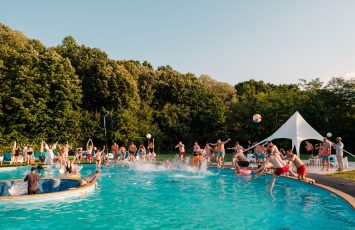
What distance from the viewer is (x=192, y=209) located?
38.9 ft

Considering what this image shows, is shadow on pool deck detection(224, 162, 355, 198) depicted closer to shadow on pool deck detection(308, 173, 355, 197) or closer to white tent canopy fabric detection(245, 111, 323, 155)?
shadow on pool deck detection(308, 173, 355, 197)

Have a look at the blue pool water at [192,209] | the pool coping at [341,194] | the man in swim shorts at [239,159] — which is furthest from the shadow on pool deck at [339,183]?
the man in swim shorts at [239,159]

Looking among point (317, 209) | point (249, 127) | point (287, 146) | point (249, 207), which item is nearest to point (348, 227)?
point (317, 209)

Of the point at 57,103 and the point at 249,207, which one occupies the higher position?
the point at 57,103

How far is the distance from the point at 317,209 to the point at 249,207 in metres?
2.33

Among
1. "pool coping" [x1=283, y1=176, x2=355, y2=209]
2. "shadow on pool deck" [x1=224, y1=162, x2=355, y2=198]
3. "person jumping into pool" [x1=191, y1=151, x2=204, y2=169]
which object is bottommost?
"pool coping" [x1=283, y1=176, x2=355, y2=209]

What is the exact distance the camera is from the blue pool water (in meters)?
9.90

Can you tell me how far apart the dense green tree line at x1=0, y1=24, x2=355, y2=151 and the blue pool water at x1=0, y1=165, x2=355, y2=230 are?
2288cm

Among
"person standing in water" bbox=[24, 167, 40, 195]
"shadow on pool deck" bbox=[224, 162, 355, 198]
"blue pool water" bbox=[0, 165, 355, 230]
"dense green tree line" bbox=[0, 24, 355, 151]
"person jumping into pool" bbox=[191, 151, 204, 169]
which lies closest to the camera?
"blue pool water" bbox=[0, 165, 355, 230]

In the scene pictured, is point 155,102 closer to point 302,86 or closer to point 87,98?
point 87,98

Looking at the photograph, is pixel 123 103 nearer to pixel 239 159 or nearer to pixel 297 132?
pixel 239 159

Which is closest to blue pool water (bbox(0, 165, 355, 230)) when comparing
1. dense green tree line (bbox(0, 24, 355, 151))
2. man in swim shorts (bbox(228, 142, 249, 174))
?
man in swim shorts (bbox(228, 142, 249, 174))

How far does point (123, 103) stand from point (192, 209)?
3482cm

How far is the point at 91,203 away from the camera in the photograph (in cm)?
1288
